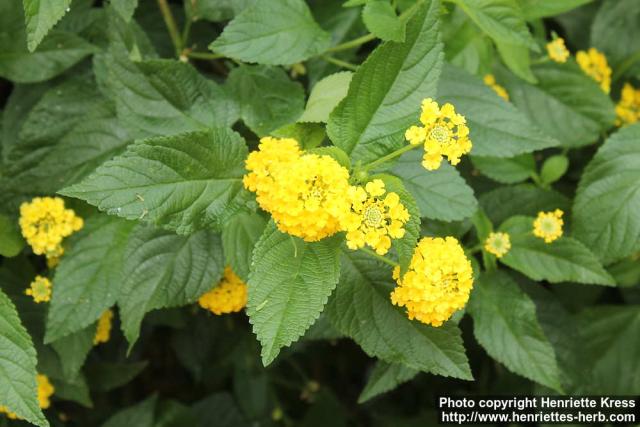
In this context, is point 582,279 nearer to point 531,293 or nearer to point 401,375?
point 531,293

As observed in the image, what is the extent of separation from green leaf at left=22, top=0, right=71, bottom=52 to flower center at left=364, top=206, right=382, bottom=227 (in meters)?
0.77

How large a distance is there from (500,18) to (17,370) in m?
1.40

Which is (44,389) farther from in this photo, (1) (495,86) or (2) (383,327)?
(1) (495,86)

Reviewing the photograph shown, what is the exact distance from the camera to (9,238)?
1.89m

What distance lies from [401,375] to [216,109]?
868mm

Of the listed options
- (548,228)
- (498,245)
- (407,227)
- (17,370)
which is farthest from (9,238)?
(548,228)

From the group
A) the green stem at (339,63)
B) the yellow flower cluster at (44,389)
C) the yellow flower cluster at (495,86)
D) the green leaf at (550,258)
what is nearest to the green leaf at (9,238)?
the yellow flower cluster at (44,389)

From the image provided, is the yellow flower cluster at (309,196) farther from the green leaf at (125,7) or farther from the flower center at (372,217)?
the green leaf at (125,7)

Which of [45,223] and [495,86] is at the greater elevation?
[45,223]

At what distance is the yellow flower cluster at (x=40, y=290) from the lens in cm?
194

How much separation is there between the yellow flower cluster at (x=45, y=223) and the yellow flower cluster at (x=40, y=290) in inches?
5.3

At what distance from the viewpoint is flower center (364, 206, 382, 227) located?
54.2 inches

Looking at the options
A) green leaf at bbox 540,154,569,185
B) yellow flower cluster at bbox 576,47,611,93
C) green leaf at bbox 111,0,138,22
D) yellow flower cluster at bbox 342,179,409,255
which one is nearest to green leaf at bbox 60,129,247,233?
yellow flower cluster at bbox 342,179,409,255

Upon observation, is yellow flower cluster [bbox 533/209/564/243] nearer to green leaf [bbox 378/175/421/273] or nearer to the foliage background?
the foliage background
